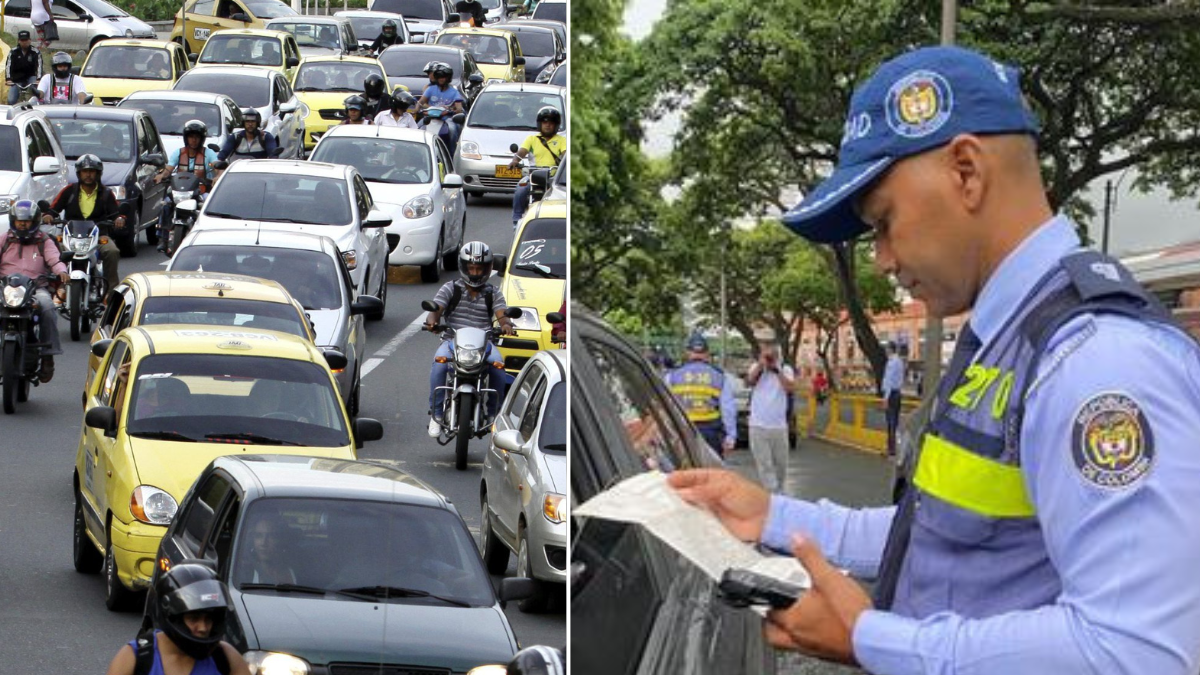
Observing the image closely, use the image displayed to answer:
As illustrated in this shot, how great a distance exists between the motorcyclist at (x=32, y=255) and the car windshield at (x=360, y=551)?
27.6 feet

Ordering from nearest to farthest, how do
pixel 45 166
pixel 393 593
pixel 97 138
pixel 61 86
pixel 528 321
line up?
pixel 393 593 < pixel 528 321 < pixel 45 166 < pixel 97 138 < pixel 61 86

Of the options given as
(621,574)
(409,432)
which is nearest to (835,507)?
(621,574)

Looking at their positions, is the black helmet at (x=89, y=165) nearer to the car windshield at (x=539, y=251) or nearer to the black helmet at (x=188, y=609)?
the car windshield at (x=539, y=251)

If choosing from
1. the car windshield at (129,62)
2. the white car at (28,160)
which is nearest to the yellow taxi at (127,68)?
the car windshield at (129,62)

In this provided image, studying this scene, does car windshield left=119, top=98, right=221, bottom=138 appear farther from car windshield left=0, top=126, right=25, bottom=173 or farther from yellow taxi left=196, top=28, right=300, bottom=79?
yellow taxi left=196, top=28, right=300, bottom=79

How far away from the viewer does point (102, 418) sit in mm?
11266

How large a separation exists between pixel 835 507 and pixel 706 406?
114mm

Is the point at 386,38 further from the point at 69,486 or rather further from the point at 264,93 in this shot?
the point at 69,486

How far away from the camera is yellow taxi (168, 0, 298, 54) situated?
145ft

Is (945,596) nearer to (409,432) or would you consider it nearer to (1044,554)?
(1044,554)

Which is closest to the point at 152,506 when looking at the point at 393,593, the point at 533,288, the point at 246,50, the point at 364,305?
the point at 393,593

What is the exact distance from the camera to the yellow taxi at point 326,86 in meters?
31.5

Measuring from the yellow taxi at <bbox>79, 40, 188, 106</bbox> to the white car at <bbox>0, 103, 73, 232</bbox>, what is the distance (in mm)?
8052

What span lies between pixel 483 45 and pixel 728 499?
37.4m
